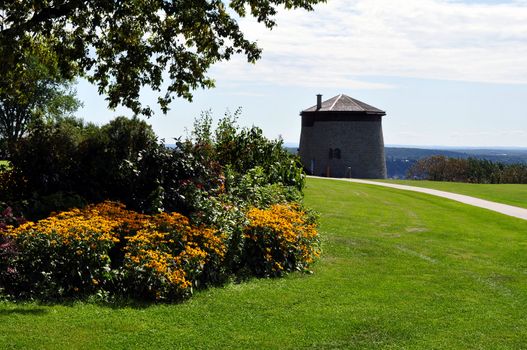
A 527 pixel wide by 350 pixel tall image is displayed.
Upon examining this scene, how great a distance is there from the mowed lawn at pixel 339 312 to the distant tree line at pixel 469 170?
4796 cm

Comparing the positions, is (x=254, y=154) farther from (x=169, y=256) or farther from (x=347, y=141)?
(x=347, y=141)

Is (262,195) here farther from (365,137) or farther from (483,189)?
(365,137)

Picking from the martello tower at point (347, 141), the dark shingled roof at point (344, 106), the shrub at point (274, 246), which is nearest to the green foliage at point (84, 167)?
the shrub at point (274, 246)

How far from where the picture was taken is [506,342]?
7.38 metres

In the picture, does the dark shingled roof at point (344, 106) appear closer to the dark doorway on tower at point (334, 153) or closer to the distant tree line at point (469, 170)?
the dark doorway on tower at point (334, 153)

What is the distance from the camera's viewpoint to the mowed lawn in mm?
6965

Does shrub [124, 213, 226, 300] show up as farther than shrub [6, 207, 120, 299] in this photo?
Yes

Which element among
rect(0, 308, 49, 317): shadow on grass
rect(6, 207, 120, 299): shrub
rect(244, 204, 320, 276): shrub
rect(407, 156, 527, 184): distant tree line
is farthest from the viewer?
rect(407, 156, 527, 184): distant tree line

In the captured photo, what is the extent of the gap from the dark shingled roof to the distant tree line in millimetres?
12603

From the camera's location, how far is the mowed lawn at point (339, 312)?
6.96m

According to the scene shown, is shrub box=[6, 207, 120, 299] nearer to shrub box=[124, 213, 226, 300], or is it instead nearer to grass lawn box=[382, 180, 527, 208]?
shrub box=[124, 213, 226, 300]

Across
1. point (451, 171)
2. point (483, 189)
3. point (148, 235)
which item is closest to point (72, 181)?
point (148, 235)

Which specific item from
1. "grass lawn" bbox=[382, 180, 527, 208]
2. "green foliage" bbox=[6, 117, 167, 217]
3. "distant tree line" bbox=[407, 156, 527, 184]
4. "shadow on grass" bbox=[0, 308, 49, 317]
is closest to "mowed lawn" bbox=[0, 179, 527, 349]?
"shadow on grass" bbox=[0, 308, 49, 317]

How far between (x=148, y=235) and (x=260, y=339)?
9.53ft
